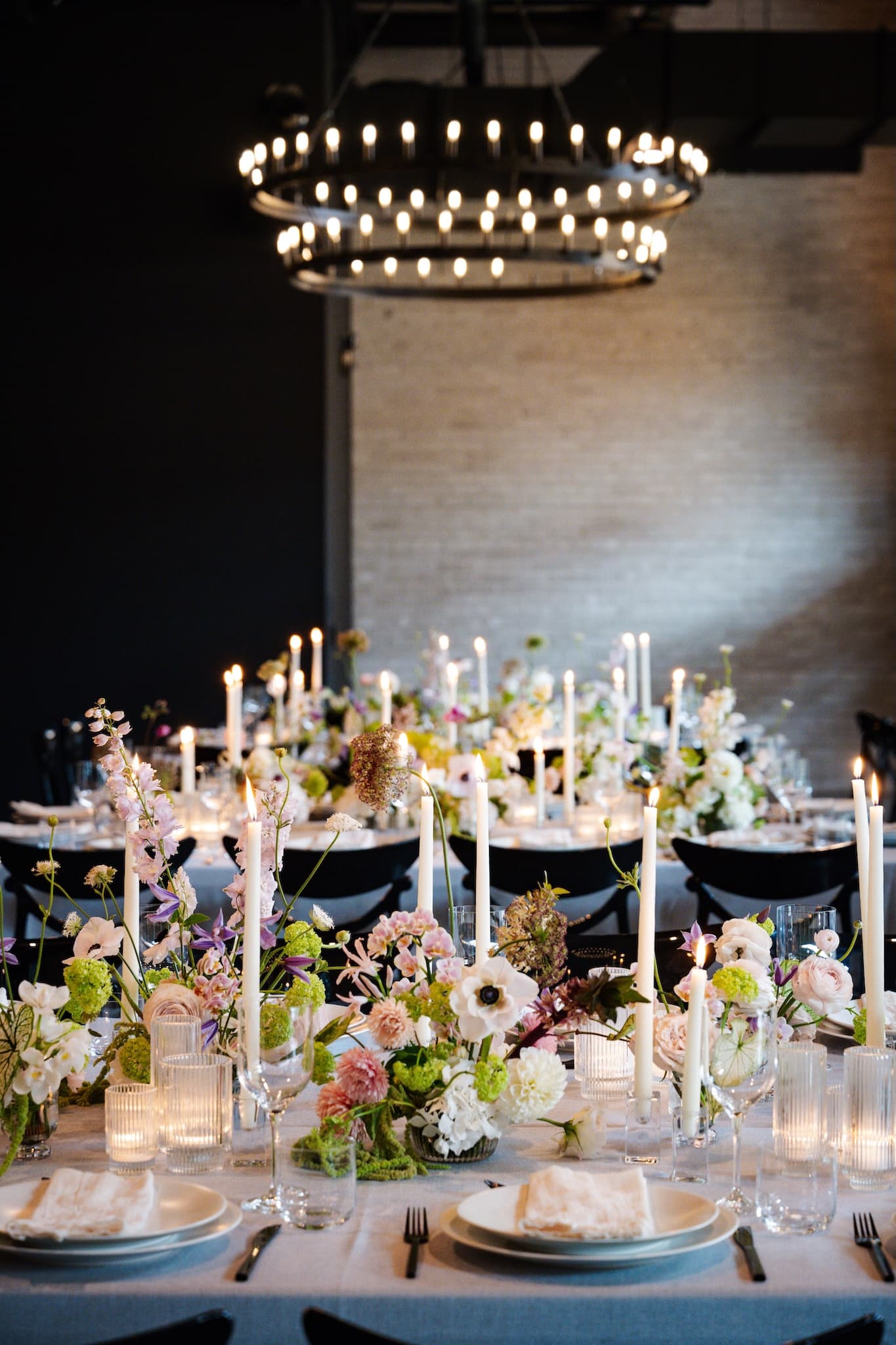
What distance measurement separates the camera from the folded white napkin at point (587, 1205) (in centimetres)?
183

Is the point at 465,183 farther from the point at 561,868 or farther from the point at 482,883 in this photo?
the point at 482,883

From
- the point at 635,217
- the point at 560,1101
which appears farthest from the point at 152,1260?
the point at 635,217

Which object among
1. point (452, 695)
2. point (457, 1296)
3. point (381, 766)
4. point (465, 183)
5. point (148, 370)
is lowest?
point (457, 1296)

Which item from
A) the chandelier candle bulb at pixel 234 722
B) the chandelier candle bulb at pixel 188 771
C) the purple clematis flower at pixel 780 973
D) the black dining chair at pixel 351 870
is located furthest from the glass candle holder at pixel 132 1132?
the chandelier candle bulb at pixel 234 722

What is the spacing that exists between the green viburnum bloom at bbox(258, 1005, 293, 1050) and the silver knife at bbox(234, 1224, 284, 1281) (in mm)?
214

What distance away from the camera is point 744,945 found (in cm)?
213

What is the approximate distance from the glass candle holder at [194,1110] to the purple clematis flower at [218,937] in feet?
0.55

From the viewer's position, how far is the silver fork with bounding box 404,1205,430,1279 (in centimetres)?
179

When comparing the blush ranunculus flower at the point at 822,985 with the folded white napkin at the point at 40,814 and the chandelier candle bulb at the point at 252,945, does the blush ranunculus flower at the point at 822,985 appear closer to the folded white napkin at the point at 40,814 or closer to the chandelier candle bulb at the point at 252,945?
the chandelier candle bulb at the point at 252,945

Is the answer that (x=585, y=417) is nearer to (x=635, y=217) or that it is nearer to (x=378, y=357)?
(x=378, y=357)

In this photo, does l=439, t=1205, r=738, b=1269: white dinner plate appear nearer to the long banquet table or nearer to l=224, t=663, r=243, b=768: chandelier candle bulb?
the long banquet table

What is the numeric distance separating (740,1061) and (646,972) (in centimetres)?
17

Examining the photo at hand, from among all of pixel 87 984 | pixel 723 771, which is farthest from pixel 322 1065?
pixel 723 771

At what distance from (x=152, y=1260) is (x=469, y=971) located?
51 centimetres
